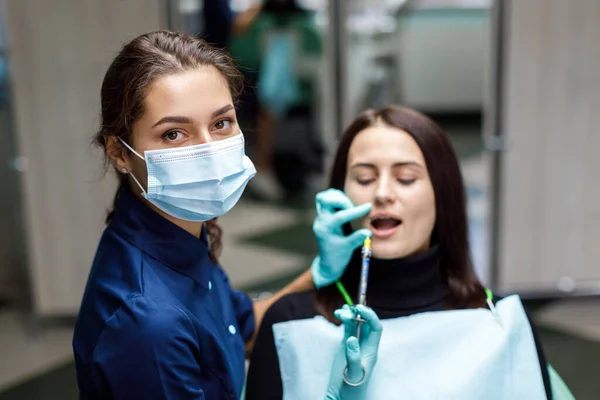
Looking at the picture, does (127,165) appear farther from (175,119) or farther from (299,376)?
(299,376)

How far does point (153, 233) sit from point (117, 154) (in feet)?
0.47

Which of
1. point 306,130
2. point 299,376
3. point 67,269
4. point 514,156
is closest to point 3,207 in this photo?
point 67,269

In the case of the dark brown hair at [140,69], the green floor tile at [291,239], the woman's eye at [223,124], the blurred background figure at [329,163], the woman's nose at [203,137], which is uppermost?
the dark brown hair at [140,69]

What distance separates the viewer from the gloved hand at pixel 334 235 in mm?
1311

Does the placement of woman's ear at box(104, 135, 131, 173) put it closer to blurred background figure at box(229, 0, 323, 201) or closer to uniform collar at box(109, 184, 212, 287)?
uniform collar at box(109, 184, 212, 287)

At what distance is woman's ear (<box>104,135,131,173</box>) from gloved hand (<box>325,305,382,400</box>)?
1.39 ft

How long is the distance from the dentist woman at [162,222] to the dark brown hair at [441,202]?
307mm

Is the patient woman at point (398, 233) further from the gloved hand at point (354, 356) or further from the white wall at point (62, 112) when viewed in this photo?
the white wall at point (62, 112)

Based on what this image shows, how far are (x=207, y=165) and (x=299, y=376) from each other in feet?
1.50

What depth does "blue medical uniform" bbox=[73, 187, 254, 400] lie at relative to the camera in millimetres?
1011

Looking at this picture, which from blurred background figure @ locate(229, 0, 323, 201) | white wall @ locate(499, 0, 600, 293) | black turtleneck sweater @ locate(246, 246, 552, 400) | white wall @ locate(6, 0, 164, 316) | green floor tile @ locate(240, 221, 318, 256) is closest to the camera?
black turtleneck sweater @ locate(246, 246, 552, 400)

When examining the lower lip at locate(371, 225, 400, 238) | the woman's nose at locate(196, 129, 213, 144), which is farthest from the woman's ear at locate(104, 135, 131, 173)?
the lower lip at locate(371, 225, 400, 238)

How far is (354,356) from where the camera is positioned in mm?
1130

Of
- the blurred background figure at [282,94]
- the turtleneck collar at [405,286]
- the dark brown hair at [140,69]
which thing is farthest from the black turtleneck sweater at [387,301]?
the blurred background figure at [282,94]
